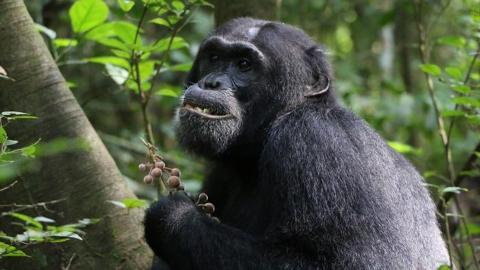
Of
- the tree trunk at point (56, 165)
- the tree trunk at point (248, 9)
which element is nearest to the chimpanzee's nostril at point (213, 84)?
the tree trunk at point (56, 165)

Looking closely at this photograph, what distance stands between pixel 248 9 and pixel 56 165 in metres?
2.48

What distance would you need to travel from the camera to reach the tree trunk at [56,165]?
4.87 metres

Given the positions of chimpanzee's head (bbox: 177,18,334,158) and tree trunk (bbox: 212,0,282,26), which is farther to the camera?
tree trunk (bbox: 212,0,282,26)

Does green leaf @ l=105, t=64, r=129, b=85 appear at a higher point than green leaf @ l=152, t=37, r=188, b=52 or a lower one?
lower

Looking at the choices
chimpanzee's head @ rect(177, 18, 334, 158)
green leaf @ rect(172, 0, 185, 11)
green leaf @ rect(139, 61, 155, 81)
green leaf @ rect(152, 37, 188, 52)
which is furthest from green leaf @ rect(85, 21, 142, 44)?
chimpanzee's head @ rect(177, 18, 334, 158)

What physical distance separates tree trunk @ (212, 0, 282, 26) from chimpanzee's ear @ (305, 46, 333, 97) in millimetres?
894

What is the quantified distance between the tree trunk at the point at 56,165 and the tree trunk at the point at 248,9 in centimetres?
203

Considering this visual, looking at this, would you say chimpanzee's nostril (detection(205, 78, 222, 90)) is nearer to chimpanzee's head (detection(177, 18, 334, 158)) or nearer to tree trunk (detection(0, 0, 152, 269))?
chimpanzee's head (detection(177, 18, 334, 158))

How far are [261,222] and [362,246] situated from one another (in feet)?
2.81

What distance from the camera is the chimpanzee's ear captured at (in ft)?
18.4

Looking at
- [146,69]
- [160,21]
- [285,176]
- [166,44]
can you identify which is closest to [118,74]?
[146,69]

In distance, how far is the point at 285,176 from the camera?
187 inches

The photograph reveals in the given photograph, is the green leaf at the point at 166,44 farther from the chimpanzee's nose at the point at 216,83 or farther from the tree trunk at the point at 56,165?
the tree trunk at the point at 56,165

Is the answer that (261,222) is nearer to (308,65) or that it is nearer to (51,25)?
(308,65)
